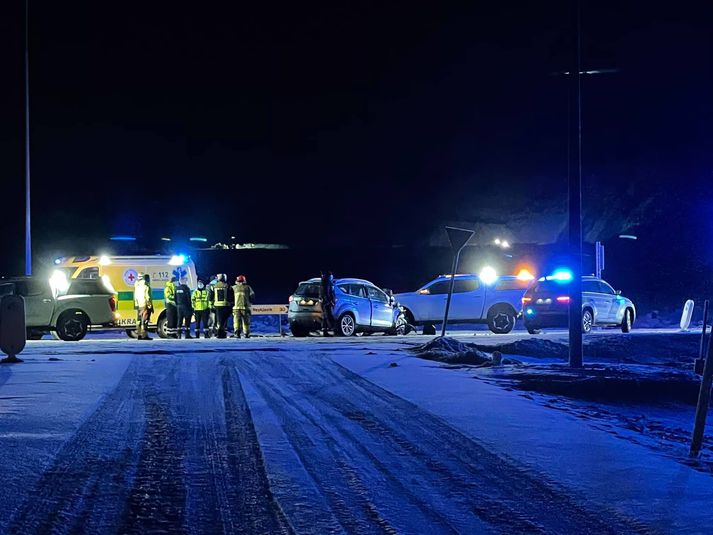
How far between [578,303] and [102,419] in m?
8.05

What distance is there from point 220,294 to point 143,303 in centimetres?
197

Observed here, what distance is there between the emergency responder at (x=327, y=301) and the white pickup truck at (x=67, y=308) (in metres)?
5.32

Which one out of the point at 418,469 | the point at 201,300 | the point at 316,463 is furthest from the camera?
the point at 201,300

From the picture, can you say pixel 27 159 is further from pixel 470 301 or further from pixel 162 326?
pixel 470 301

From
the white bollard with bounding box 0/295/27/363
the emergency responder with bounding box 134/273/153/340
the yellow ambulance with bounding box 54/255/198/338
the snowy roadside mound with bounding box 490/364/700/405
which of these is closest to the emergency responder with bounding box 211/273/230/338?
A: the yellow ambulance with bounding box 54/255/198/338

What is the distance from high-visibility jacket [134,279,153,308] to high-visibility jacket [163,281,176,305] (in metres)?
0.52

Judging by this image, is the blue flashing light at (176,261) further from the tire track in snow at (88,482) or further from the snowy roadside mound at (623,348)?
the tire track in snow at (88,482)

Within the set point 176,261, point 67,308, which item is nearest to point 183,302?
point 176,261

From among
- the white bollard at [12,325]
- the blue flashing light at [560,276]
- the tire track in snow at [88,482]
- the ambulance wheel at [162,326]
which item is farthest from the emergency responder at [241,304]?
the tire track in snow at [88,482]

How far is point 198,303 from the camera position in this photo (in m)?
25.0

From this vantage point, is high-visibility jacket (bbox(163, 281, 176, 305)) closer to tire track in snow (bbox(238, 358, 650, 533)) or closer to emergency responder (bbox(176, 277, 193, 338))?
emergency responder (bbox(176, 277, 193, 338))

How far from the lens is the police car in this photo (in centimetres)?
2709

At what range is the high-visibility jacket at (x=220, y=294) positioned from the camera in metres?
24.5

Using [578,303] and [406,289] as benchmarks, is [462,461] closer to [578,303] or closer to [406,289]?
[578,303]
